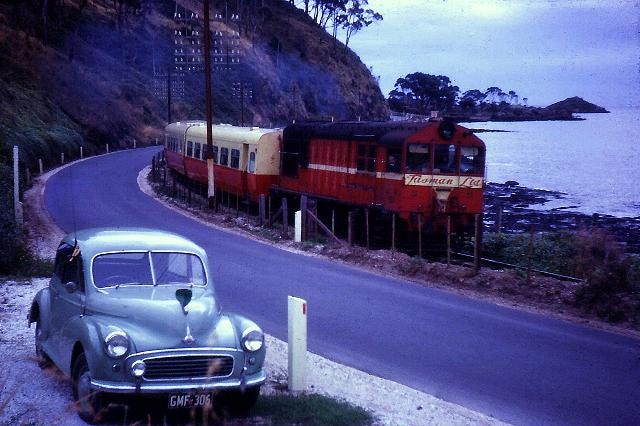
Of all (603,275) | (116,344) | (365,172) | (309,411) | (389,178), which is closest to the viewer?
(116,344)

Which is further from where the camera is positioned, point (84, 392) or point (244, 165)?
point (244, 165)

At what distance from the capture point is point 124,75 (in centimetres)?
7294

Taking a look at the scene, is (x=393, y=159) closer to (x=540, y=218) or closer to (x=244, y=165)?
(x=244, y=165)

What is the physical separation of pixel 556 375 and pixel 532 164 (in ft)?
289

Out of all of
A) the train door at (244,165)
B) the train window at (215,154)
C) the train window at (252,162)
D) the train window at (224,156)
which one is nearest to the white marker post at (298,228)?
the train window at (252,162)

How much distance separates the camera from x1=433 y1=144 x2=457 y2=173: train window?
2305 cm

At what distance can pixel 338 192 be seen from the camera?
26.2 meters

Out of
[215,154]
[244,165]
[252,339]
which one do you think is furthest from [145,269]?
[215,154]

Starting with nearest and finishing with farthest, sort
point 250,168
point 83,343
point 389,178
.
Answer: point 83,343
point 389,178
point 250,168

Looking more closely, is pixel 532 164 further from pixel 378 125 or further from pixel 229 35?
pixel 378 125

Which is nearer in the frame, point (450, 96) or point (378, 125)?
point (378, 125)

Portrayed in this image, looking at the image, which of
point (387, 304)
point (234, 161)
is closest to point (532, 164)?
point (234, 161)

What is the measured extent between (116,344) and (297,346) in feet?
7.41

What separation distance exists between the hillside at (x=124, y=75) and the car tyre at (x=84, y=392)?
30.4m
